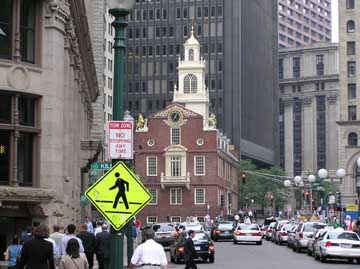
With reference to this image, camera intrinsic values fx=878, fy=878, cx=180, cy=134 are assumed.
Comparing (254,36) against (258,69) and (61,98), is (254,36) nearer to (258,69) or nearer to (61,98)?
(258,69)

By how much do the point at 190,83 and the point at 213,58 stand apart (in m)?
20.3

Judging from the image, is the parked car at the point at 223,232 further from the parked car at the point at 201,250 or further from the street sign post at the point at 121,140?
the street sign post at the point at 121,140

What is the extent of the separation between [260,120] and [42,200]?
406ft

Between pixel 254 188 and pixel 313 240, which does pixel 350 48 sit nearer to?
pixel 254 188

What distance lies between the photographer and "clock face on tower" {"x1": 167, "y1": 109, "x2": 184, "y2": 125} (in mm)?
108312

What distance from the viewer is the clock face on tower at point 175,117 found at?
108 m

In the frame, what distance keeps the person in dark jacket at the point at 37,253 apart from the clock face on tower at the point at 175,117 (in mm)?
94977

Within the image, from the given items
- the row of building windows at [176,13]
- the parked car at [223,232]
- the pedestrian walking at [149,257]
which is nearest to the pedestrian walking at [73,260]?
the pedestrian walking at [149,257]

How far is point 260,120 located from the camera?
151125mm

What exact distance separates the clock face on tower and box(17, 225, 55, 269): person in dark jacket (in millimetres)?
94977

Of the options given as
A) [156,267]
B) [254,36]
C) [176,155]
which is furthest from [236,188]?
[156,267]

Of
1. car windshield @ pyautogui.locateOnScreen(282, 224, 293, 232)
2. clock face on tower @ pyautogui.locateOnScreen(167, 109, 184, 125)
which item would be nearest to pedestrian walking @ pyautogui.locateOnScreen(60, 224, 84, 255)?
car windshield @ pyautogui.locateOnScreen(282, 224, 293, 232)

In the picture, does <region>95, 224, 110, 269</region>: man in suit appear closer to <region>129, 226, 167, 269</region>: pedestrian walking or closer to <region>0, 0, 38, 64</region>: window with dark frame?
<region>0, 0, 38, 64</region>: window with dark frame

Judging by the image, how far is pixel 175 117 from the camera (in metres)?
108
